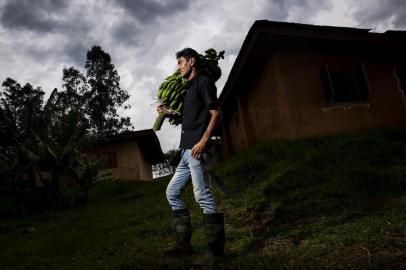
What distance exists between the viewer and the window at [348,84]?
934 cm

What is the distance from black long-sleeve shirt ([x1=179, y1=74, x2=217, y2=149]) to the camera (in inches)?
116

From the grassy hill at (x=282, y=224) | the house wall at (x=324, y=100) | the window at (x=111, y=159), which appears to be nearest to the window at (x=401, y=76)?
the house wall at (x=324, y=100)

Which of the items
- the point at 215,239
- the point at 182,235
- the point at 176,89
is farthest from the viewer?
the point at 176,89

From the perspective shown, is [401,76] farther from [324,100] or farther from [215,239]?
[215,239]

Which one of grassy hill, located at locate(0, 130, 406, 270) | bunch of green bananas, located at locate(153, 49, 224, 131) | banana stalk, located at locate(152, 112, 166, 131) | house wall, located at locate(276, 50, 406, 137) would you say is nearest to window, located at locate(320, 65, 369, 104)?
house wall, located at locate(276, 50, 406, 137)

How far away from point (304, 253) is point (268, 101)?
8.04 meters

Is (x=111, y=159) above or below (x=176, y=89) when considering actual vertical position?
above

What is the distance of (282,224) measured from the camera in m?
3.87

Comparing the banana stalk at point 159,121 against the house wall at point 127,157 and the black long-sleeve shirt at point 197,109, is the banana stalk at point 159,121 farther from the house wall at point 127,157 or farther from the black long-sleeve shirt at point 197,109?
the house wall at point 127,157

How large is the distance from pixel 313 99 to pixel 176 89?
21.5ft

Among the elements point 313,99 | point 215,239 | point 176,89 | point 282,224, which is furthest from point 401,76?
point 215,239

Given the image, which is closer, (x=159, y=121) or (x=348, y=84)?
(x=159, y=121)

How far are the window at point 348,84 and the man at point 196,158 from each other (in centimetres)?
709

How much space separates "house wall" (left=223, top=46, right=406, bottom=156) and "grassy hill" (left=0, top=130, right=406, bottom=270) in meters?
1.23
